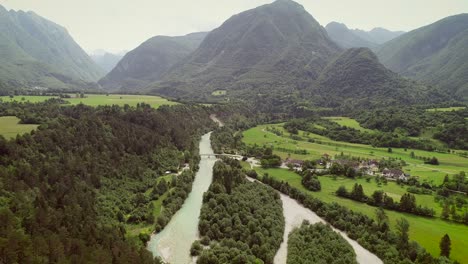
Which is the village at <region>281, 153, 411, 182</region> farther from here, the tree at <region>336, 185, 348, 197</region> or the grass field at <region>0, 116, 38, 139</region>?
the grass field at <region>0, 116, 38, 139</region>

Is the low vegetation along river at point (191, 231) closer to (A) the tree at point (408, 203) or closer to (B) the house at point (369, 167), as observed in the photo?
(A) the tree at point (408, 203)

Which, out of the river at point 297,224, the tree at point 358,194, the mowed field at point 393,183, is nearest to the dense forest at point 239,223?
the river at point 297,224

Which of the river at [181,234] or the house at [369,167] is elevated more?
the house at [369,167]

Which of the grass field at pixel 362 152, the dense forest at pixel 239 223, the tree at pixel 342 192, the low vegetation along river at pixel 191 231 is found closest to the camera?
the dense forest at pixel 239 223

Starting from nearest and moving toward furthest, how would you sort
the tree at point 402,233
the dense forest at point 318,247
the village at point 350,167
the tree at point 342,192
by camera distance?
Answer: the dense forest at point 318,247 < the tree at point 402,233 < the tree at point 342,192 < the village at point 350,167

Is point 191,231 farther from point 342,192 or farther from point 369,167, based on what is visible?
point 369,167

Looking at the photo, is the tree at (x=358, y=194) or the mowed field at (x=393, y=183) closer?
the mowed field at (x=393, y=183)

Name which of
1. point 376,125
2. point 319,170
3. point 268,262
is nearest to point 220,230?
point 268,262

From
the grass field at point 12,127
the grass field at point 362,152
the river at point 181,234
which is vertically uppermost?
the grass field at point 12,127
